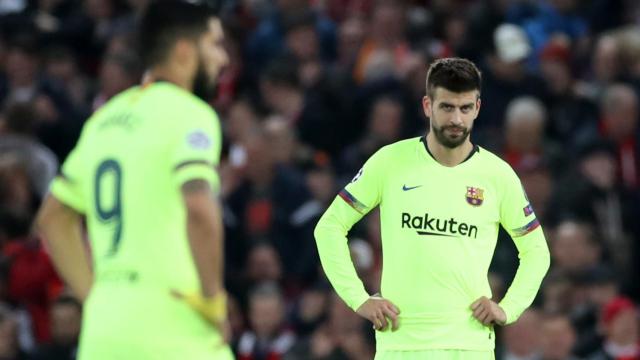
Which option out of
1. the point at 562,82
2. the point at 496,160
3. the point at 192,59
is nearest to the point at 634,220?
the point at 562,82

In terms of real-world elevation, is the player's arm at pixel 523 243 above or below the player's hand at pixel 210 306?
below

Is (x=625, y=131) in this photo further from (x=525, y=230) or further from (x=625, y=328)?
(x=525, y=230)

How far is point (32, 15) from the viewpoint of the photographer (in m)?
17.1

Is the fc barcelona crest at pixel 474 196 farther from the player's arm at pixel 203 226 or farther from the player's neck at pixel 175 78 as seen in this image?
the player's arm at pixel 203 226

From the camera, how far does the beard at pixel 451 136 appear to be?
7.53 meters

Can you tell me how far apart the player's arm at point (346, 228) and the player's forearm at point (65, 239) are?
6.62ft

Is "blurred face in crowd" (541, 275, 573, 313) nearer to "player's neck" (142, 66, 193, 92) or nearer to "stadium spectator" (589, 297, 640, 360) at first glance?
"stadium spectator" (589, 297, 640, 360)

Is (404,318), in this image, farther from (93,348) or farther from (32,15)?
(32,15)

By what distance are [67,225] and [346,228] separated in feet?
7.16

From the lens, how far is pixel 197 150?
→ 215 inches

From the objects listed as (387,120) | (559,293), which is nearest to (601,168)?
(559,293)

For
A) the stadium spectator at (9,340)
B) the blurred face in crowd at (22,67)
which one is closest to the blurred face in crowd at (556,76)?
the stadium spectator at (9,340)

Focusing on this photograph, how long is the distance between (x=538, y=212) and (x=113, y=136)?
6984 mm

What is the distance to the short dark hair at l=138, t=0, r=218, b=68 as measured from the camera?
224 inches
